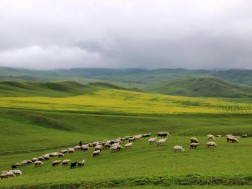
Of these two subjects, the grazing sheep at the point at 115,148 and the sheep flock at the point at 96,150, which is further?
the grazing sheep at the point at 115,148

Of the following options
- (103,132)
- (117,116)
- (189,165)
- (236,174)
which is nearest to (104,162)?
(189,165)

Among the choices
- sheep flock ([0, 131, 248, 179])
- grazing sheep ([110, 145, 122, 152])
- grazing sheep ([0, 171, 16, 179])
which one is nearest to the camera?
grazing sheep ([0, 171, 16, 179])

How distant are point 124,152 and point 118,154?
0.83 metres

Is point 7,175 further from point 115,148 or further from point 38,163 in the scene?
point 115,148

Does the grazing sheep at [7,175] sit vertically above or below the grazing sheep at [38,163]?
above

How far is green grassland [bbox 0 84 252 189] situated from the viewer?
27.5 metres

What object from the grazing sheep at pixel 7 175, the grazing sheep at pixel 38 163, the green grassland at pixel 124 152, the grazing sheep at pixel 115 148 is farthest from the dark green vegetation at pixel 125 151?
the grazing sheep at pixel 7 175

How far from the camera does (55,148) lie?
5891 centimetres

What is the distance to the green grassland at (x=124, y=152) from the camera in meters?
27.5

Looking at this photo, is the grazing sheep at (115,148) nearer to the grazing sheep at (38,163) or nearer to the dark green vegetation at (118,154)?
the dark green vegetation at (118,154)

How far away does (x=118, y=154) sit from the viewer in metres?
41.8

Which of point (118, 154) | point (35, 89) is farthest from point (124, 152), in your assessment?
point (35, 89)

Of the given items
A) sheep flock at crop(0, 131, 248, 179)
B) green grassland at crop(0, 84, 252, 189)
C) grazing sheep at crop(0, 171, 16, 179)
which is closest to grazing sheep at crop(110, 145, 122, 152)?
sheep flock at crop(0, 131, 248, 179)

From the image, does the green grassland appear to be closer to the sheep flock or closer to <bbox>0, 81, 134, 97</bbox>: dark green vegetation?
the sheep flock
